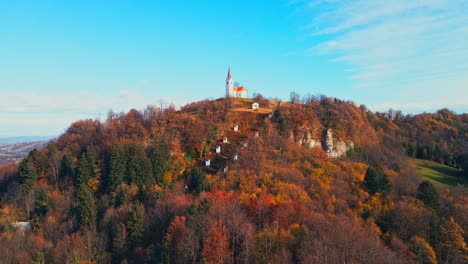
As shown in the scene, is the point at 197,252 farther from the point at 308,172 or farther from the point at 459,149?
the point at 459,149

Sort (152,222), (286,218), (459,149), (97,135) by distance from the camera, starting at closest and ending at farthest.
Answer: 1. (286,218)
2. (152,222)
3. (97,135)
4. (459,149)

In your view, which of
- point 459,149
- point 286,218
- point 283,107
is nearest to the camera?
point 286,218

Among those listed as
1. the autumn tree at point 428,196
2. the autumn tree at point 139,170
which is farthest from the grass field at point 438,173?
the autumn tree at point 139,170

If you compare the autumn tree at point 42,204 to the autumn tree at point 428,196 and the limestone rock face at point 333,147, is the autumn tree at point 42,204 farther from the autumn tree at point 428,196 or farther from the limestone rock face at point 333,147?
the autumn tree at point 428,196

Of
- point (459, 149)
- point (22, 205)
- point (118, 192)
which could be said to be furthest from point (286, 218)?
point (459, 149)

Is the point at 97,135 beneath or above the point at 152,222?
above

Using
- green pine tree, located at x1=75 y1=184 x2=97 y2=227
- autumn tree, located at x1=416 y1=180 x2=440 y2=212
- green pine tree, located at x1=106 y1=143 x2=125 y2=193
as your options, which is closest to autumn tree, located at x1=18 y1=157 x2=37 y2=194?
green pine tree, located at x1=75 y1=184 x2=97 y2=227

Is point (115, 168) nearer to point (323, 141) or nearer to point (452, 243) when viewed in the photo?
point (323, 141)

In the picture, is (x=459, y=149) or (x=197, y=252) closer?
(x=197, y=252)
